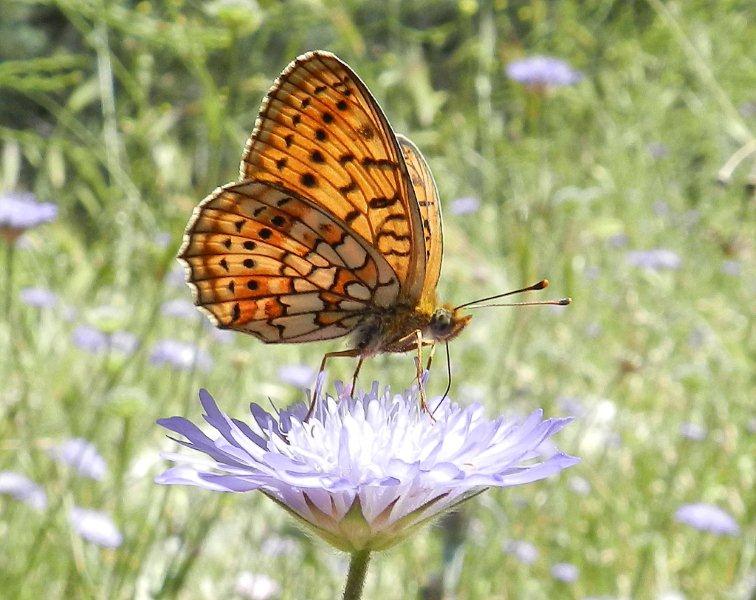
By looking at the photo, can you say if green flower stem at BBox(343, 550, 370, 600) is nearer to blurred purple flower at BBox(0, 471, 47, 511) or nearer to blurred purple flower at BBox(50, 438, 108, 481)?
blurred purple flower at BBox(50, 438, 108, 481)

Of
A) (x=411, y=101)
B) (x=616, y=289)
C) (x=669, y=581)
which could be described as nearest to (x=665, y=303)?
(x=616, y=289)

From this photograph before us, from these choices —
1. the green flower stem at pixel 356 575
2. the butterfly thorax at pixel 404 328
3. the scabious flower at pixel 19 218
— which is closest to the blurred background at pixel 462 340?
the scabious flower at pixel 19 218

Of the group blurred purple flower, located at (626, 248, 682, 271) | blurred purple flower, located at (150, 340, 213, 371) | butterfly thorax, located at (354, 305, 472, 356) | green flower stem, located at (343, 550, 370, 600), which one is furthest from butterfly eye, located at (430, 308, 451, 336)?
blurred purple flower, located at (626, 248, 682, 271)

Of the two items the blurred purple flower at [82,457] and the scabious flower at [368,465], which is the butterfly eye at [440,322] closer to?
the scabious flower at [368,465]

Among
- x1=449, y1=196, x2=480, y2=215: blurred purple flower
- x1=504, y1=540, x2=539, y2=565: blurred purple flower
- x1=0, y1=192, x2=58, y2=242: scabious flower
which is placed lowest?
x1=504, y1=540, x2=539, y2=565: blurred purple flower

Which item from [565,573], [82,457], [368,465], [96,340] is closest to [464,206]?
[96,340]

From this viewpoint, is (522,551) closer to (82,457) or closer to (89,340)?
(82,457)
